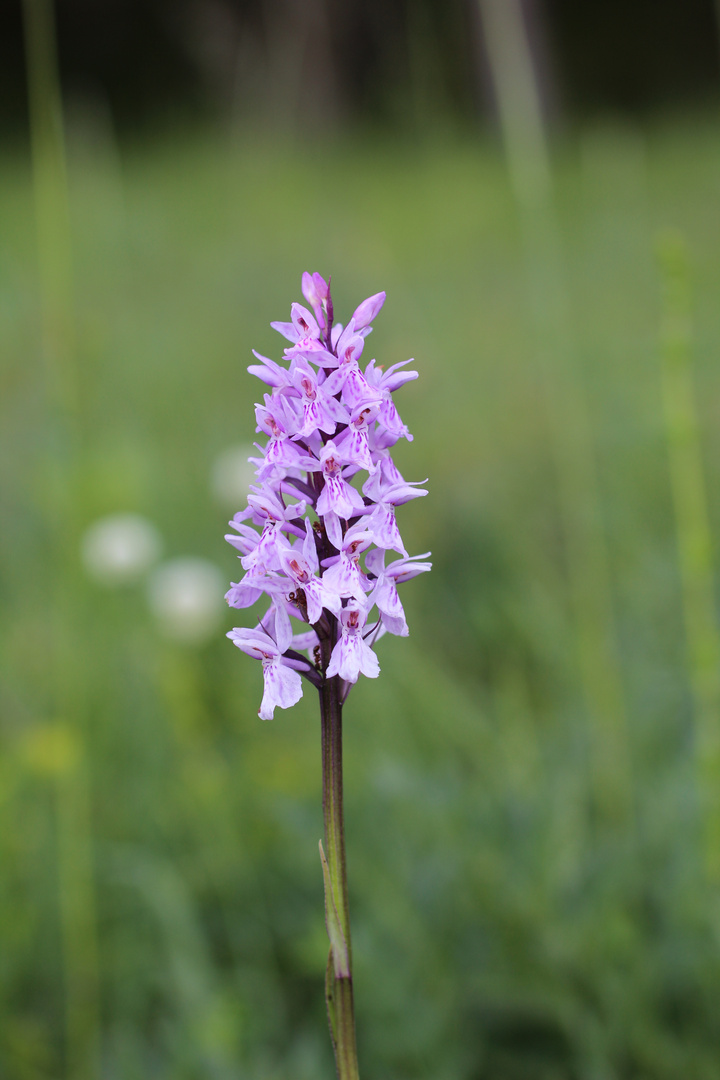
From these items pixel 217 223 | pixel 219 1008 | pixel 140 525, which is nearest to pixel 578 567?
pixel 140 525

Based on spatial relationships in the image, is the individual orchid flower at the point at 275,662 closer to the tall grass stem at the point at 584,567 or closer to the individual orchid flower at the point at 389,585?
the individual orchid flower at the point at 389,585

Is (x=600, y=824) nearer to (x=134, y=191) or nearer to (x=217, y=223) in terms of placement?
(x=217, y=223)

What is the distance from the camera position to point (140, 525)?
112 inches

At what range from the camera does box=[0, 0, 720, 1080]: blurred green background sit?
174 cm

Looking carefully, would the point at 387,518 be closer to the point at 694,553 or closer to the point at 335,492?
the point at 335,492

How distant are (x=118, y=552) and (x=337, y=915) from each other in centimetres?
201

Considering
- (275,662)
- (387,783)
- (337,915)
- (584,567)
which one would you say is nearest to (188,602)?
(387,783)

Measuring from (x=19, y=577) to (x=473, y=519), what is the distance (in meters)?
1.80

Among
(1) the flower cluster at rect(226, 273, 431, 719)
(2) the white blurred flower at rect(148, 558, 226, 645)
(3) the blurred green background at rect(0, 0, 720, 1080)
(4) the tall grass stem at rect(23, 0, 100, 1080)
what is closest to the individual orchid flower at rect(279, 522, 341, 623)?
(1) the flower cluster at rect(226, 273, 431, 719)

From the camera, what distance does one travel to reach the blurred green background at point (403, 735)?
5.70ft

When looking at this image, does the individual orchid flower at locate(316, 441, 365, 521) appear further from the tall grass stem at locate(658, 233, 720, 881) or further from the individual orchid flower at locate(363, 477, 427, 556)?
the tall grass stem at locate(658, 233, 720, 881)

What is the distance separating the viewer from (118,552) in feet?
8.63

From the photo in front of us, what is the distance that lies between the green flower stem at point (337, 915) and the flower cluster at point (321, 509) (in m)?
0.06

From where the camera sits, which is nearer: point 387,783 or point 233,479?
point 387,783
